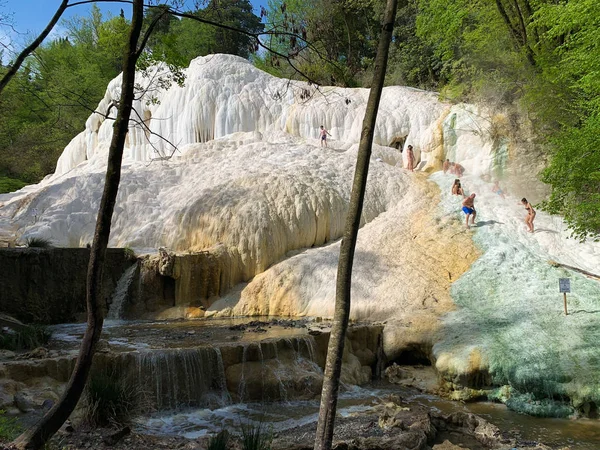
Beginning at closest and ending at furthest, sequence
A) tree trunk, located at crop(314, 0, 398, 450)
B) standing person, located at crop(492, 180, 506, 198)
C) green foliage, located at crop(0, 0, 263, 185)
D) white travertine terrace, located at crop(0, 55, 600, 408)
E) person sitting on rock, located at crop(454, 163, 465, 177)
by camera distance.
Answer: tree trunk, located at crop(314, 0, 398, 450), white travertine terrace, located at crop(0, 55, 600, 408), standing person, located at crop(492, 180, 506, 198), person sitting on rock, located at crop(454, 163, 465, 177), green foliage, located at crop(0, 0, 263, 185)

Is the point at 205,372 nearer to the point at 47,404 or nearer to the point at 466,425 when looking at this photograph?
the point at 47,404

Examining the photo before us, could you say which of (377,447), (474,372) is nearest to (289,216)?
(474,372)

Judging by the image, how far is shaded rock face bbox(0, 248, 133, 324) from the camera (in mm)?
13391

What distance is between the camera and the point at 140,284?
15.4m

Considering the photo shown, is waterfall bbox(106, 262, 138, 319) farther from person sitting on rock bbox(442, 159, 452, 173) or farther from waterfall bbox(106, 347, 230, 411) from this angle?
person sitting on rock bbox(442, 159, 452, 173)

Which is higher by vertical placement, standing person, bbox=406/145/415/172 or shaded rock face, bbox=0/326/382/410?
standing person, bbox=406/145/415/172

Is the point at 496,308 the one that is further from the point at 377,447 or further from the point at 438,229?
the point at 377,447

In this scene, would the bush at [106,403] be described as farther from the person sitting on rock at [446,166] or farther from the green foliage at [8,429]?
the person sitting on rock at [446,166]

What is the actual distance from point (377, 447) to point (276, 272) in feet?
29.4

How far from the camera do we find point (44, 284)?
13977 millimetres

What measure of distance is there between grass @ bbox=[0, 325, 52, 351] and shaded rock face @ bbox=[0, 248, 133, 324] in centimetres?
337

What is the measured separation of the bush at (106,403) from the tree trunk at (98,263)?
1597 mm

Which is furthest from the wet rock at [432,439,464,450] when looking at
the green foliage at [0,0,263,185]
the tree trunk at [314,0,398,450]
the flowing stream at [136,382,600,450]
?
the green foliage at [0,0,263,185]

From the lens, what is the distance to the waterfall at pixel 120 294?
15055mm
